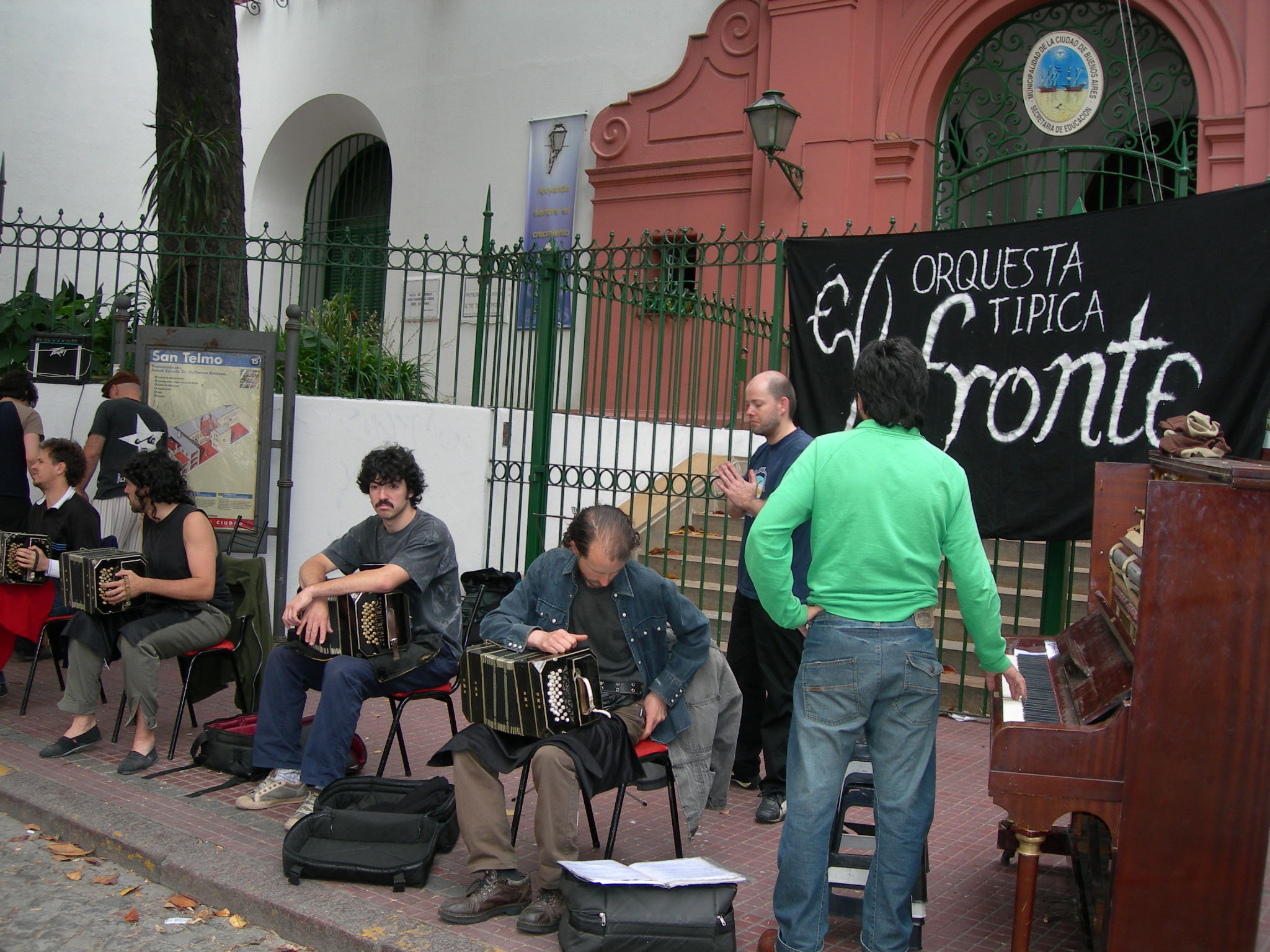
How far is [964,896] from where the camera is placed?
156 inches

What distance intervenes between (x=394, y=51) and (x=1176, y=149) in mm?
9753

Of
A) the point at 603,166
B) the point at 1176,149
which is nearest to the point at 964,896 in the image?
the point at 1176,149

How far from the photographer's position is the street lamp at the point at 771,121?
9781 millimetres

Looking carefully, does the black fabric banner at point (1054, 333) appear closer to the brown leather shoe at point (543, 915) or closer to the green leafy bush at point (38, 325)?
the brown leather shoe at point (543, 915)

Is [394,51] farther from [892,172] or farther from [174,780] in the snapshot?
[174,780]

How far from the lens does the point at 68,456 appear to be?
633 cm

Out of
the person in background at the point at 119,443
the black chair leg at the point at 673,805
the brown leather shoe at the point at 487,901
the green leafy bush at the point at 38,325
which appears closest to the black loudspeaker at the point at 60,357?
the green leafy bush at the point at 38,325

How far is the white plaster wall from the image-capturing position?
42.5ft

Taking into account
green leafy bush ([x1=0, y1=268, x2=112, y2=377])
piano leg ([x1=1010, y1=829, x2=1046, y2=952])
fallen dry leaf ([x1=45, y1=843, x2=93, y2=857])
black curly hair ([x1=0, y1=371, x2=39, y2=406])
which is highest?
green leafy bush ([x1=0, y1=268, x2=112, y2=377])

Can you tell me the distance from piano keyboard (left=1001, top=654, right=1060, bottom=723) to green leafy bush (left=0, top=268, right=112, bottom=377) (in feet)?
23.7

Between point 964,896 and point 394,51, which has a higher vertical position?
point 394,51

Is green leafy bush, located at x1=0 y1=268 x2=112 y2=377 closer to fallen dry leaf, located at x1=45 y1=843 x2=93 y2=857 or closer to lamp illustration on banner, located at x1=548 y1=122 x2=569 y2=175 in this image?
fallen dry leaf, located at x1=45 y1=843 x2=93 y2=857

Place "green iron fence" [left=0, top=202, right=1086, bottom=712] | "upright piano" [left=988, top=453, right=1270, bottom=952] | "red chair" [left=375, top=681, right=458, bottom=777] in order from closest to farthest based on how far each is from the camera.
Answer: "upright piano" [left=988, top=453, right=1270, bottom=952] < "red chair" [left=375, top=681, right=458, bottom=777] < "green iron fence" [left=0, top=202, right=1086, bottom=712]

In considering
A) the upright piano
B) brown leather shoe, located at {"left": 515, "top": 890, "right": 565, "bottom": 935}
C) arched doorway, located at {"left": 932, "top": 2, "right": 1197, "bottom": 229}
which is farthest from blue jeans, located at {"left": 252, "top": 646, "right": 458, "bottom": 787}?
arched doorway, located at {"left": 932, "top": 2, "right": 1197, "bottom": 229}
